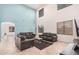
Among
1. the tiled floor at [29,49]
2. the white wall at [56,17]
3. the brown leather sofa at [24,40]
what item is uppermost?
the white wall at [56,17]

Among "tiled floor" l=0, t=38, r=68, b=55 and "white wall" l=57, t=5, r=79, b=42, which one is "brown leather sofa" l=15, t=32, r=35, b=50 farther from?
"white wall" l=57, t=5, r=79, b=42

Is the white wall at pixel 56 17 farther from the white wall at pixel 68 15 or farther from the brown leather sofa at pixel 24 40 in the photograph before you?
the brown leather sofa at pixel 24 40

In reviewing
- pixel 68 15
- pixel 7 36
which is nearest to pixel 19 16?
pixel 7 36

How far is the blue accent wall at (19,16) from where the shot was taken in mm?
3145

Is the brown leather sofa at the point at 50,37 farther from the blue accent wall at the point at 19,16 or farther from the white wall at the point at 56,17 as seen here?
the blue accent wall at the point at 19,16

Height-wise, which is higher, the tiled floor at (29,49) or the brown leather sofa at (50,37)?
the brown leather sofa at (50,37)

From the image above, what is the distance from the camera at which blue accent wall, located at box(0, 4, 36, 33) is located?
10.3 ft

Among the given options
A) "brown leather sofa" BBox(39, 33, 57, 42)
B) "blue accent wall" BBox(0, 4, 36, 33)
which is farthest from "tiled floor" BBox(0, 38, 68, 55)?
"blue accent wall" BBox(0, 4, 36, 33)

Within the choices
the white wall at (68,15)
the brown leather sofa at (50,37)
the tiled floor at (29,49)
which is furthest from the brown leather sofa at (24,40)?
the white wall at (68,15)

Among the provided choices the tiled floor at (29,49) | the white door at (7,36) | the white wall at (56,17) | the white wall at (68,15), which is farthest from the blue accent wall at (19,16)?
the white wall at (68,15)

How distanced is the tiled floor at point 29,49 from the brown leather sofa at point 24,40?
86 millimetres

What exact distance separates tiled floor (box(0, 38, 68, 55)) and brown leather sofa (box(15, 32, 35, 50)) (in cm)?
9

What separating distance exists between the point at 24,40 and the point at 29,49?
0.23m
